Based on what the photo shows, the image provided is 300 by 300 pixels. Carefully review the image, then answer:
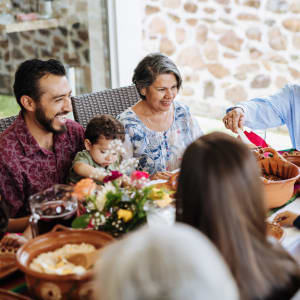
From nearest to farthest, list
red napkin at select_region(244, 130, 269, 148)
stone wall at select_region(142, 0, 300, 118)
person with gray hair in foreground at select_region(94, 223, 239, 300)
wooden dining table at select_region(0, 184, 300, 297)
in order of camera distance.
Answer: person with gray hair in foreground at select_region(94, 223, 239, 300)
wooden dining table at select_region(0, 184, 300, 297)
red napkin at select_region(244, 130, 269, 148)
stone wall at select_region(142, 0, 300, 118)

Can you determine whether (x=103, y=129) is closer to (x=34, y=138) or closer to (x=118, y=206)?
(x=34, y=138)

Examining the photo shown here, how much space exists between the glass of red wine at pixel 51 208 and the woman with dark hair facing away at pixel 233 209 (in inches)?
19.2

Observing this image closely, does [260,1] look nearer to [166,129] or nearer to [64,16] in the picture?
[64,16]

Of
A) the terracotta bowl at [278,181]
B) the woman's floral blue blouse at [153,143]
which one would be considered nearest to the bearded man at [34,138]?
the woman's floral blue blouse at [153,143]

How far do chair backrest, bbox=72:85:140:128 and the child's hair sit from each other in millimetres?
519

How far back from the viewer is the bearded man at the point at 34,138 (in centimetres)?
185

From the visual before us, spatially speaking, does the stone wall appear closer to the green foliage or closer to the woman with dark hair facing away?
the green foliage

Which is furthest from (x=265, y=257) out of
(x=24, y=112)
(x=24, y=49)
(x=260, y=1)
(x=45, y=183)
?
(x=260, y=1)

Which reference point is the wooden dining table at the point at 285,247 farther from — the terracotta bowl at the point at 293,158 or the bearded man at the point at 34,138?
the bearded man at the point at 34,138

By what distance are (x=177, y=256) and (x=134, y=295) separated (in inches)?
3.1

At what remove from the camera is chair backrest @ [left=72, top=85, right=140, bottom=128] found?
97.3 inches

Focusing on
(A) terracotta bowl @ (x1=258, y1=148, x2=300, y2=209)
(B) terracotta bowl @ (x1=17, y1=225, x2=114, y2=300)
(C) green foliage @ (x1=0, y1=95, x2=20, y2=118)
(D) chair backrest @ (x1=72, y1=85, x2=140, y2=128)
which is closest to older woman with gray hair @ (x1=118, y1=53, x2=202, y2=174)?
(D) chair backrest @ (x1=72, y1=85, x2=140, y2=128)

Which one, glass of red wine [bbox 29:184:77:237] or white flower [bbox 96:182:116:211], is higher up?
white flower [bbox 96:182:116:211]

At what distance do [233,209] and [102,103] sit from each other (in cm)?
176
